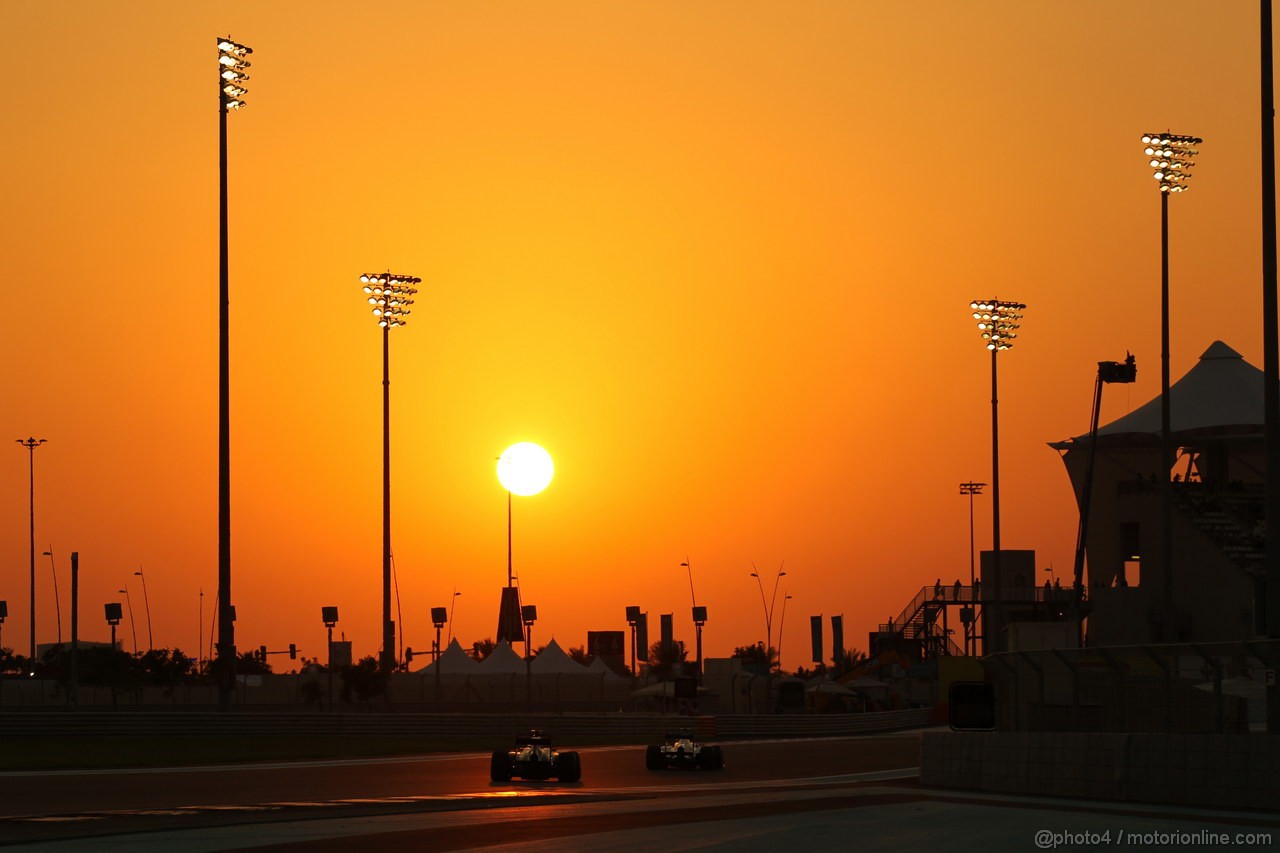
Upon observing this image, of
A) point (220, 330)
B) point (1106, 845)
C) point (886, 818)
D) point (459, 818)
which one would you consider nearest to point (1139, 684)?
point (886, 818)

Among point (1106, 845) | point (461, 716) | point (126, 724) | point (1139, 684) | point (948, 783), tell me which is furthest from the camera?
point (461, 716)

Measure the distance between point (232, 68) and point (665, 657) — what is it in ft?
320

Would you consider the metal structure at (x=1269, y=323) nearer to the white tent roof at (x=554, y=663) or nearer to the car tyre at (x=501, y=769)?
the car tyre at (x=501, y=769)

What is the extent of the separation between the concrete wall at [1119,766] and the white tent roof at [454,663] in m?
69.4

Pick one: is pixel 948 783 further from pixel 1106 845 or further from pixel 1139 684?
pixel 1106 845

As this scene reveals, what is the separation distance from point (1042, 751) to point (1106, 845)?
8139mm

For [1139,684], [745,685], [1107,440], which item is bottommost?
[745,685]

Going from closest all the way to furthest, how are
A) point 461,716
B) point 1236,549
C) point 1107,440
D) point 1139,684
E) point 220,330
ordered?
point 1139,684
point 220,330
point 461,716
point 1236,549
point 1107,440

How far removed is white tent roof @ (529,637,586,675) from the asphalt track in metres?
64.8

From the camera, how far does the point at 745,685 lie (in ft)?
283

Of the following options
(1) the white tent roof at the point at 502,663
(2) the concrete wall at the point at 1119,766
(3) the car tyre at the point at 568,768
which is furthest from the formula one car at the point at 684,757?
(1) the white tent roof at the point at 502,663

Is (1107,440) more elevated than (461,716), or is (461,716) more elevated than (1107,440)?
(1107,440)

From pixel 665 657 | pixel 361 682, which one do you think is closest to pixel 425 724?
pixel 361 682

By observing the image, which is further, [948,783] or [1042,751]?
[948,783]
